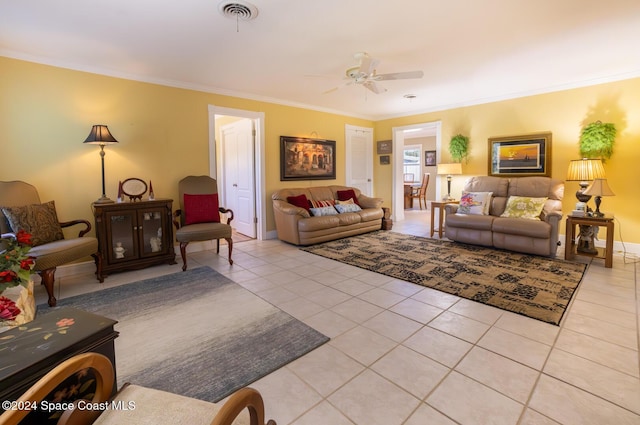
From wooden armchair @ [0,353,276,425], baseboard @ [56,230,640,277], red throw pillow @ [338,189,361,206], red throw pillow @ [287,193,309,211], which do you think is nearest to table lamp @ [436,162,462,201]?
red throw pillow @ [338,189,361,206]

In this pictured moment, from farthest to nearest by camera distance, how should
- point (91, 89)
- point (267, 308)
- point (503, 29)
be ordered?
point (91, 89), point (503, 29), point (267, 308)

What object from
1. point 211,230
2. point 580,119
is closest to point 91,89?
point 211,230

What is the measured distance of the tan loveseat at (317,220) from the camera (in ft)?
16.1

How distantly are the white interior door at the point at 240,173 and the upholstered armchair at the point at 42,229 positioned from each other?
103 inches

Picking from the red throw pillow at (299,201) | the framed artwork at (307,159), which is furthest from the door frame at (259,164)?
the red throw pillow at (299,201)

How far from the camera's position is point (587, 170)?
4000 mm

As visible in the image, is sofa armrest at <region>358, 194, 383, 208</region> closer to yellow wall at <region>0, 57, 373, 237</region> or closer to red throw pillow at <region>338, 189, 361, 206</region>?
red throw pillow at <region>338, 189, 361, 206</region>

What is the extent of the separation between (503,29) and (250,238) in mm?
4642

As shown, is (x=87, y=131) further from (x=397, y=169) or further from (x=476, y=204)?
(x=397, y=169)

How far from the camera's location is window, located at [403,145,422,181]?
1057 centimetres

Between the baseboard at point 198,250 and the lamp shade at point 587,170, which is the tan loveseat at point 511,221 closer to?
→ the lamp shade at point 587,170

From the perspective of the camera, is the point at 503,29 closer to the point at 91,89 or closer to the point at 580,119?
the point at 580,119

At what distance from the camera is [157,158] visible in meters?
4.27

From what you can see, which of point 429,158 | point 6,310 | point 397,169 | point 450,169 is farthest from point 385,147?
point 6,310
